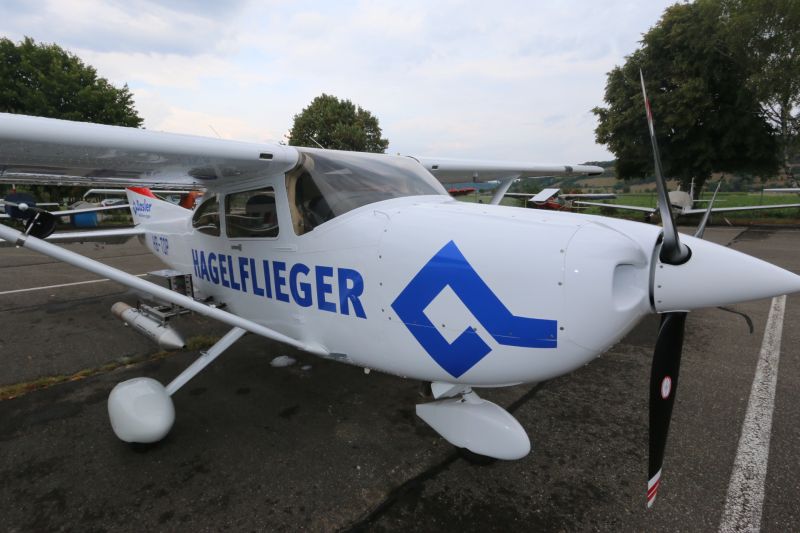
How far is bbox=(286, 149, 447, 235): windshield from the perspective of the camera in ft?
8.85

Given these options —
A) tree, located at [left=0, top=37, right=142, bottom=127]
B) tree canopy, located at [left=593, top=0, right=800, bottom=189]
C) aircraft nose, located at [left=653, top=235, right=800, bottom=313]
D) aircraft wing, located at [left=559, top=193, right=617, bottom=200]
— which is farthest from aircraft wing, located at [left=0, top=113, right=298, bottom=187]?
tree, located at [left=0, top=37, right=142, bottom=127]

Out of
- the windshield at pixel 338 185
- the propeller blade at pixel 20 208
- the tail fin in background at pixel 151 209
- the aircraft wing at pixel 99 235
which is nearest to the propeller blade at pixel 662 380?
the windshield at pixel 338 185

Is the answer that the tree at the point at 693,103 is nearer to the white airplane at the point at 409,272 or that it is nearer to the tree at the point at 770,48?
the tree at the point at 770,48

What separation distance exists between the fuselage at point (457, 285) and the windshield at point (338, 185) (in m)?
0.06

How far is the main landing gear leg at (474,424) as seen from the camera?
2.33 metres

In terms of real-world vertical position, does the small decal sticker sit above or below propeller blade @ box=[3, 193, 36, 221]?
below

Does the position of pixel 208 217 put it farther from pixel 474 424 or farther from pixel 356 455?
pixel 474 424

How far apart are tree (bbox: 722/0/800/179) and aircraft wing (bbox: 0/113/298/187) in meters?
21.6

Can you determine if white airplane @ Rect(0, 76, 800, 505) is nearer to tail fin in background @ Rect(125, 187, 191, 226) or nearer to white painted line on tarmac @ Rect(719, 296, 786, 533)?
white painted line on tarmac @ Rect(719, 296, 786, 533)

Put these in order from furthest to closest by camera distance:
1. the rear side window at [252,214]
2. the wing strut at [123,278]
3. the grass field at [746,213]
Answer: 1. the grass field at [746,213]
2. the rear side window at [252,214]
3. the wing strut at [123,278]

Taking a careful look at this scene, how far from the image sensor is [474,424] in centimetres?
241

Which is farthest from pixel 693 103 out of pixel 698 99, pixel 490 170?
pixel 490 170

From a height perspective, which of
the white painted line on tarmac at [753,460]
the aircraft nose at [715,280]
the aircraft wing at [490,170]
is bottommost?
the white painted line on tarmac at [753,460]

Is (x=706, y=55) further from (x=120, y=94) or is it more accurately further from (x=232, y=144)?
(x=120, y=94)
